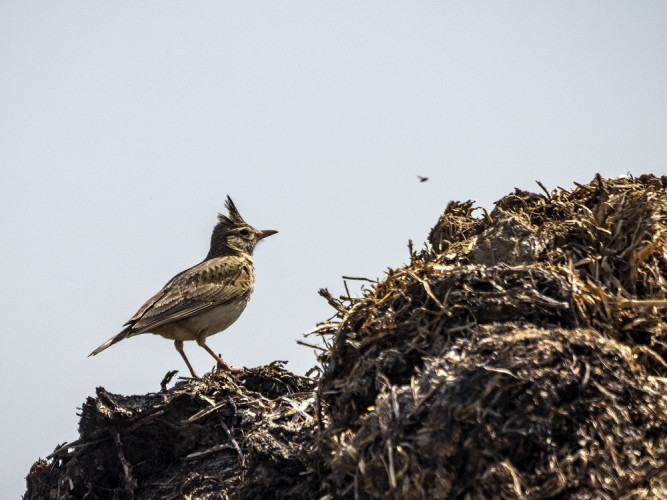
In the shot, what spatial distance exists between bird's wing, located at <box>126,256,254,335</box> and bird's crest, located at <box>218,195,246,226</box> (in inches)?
39.4

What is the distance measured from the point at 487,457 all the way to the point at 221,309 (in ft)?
23.9

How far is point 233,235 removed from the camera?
13000mm

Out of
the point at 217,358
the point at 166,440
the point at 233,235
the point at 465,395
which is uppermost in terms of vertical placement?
the point at 233,235

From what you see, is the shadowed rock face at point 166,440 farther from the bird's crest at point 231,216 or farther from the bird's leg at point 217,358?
the bird's crest at point 231,216

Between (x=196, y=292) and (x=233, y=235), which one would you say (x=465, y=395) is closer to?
(x=196, y=292)

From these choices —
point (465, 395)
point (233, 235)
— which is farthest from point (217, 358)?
point (465, 395)

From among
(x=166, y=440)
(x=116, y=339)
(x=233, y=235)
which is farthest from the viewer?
(x=233, y=235)

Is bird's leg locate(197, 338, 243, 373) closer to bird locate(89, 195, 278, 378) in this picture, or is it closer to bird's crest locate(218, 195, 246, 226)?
bird locate(89, 195, 278, 378)

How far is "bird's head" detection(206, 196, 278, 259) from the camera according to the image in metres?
12.9

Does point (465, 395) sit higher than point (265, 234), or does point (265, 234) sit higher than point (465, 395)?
point (265, 234)

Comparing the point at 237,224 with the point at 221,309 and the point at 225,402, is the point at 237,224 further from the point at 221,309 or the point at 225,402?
the point at 225,402

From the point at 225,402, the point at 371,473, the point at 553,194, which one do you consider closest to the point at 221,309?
the point at 225,402

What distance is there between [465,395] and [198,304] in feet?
22.6

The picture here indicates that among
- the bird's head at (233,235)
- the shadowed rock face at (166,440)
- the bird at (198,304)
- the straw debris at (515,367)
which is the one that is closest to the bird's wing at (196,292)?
the bird at (198,304)
